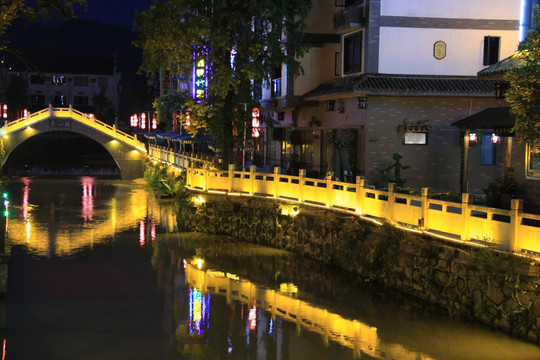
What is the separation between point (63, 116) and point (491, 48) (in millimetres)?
34095

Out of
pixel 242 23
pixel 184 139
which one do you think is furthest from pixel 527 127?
pixel 184 139

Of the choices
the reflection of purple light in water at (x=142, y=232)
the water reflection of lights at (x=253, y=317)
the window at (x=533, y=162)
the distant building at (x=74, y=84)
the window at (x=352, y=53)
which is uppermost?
the distant building at (x=74, y=84)

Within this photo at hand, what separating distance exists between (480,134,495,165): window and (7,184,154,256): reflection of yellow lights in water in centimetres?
1563

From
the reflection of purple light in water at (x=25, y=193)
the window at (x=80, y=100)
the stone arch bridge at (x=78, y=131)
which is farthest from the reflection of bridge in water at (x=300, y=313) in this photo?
the window at (x=80, y=100)

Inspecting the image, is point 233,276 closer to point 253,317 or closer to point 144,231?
point 253,317

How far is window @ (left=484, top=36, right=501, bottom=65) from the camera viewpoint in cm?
2738

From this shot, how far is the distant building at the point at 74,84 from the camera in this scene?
86.7m

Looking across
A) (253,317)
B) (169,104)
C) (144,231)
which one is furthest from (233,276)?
(169,104)

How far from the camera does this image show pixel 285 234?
2255cm

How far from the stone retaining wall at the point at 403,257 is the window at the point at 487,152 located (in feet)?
34.2

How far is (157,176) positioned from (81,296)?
27.7 metres

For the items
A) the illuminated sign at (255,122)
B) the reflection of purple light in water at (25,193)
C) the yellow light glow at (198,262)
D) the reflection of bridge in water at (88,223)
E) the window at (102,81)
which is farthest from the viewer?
the window at (102,81)

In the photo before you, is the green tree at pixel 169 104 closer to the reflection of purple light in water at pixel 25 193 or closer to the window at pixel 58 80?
the reflection of purple light in water at pixel 25 193

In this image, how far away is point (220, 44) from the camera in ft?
81.0
